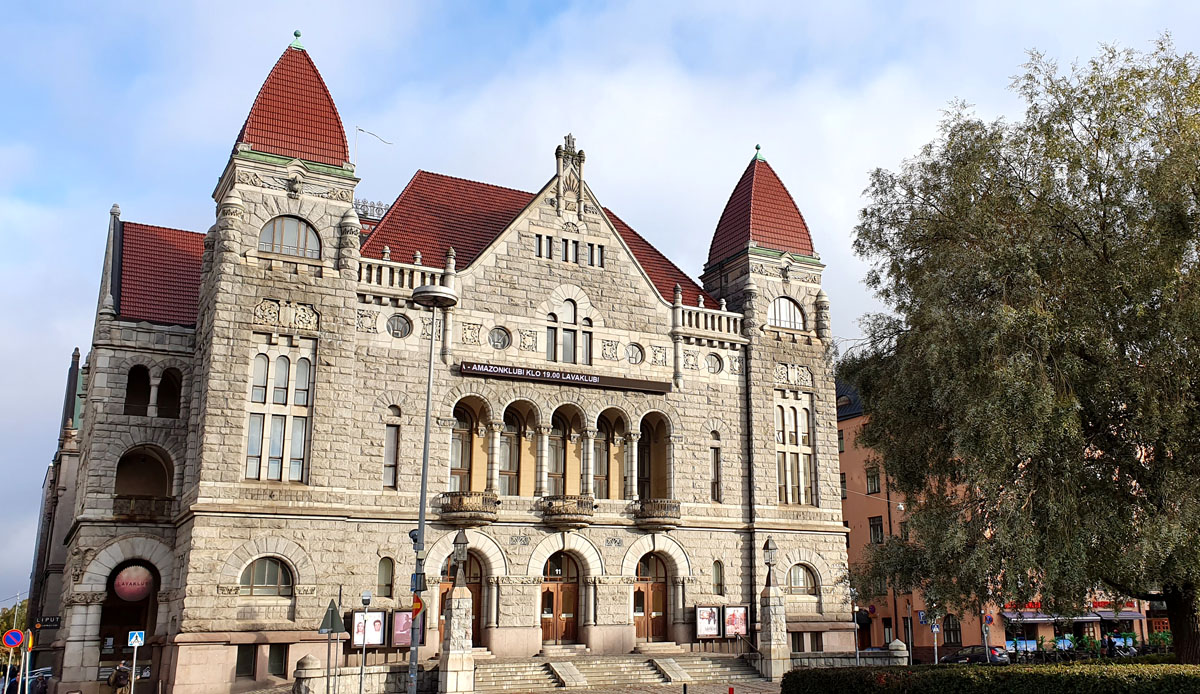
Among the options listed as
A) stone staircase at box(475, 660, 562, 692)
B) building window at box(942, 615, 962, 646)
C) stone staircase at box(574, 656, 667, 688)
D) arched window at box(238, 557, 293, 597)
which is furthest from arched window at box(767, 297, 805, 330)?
arched window at box(238, 557, 293, 597)

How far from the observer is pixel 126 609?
1522 inches

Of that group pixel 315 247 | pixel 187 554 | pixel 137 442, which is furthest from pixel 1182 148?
pixel 137 442

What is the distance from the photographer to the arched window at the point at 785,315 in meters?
43.3

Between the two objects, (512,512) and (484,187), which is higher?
(484,187)

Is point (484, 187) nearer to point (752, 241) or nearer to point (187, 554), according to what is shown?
point (752, 241)

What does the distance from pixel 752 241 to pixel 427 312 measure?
578 inches

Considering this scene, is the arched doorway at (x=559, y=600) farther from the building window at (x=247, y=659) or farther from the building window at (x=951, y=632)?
the building window at (x=951, y=632)

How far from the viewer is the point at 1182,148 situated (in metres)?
19.9

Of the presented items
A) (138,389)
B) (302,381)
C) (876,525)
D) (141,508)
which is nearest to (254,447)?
(302,381)

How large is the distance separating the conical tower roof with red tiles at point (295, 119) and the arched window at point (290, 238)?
8.06 ft

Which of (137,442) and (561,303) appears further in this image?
(561,303)

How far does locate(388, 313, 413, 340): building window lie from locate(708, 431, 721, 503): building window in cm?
1263

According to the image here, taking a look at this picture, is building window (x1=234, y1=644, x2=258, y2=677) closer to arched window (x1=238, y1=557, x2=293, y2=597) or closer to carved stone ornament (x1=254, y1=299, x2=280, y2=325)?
arched window (x1=238, y1=557, x2=293, y2=597)

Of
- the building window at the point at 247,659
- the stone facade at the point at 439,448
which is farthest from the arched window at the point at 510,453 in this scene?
the building window at the point at 247,659
